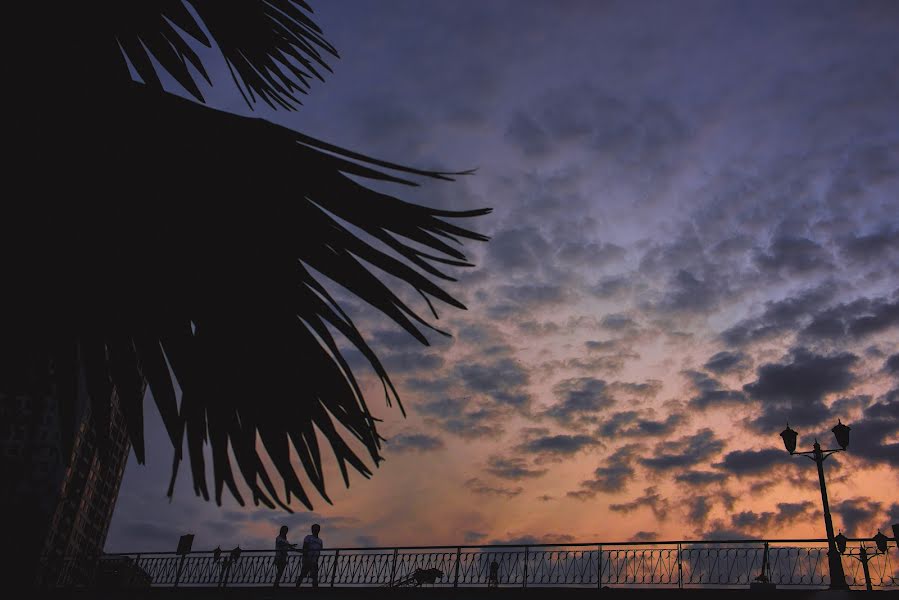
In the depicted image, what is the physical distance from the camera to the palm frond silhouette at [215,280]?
5.17ft

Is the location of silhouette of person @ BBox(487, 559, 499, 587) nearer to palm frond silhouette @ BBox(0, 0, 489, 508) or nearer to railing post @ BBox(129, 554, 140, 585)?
railing post @ BBox(129, 554, 140, 585)

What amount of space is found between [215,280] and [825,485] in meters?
14.8

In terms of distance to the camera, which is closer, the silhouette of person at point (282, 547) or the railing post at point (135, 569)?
the silhouette of person at point (282, 547)

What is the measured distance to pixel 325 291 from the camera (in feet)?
5.67

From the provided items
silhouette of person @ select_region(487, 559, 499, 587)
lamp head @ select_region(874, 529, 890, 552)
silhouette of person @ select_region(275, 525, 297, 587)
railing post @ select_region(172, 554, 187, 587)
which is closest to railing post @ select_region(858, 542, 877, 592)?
lamp head @ select_region(874, 529, 890, 552)

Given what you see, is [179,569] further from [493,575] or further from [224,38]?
[224,38]

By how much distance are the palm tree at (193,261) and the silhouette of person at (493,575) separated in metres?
13.6

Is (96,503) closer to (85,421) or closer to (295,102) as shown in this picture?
(85,421)

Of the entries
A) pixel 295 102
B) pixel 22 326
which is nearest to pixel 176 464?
pixel 22 326

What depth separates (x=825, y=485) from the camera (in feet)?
44.0

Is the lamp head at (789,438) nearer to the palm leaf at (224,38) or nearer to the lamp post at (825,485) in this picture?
the lamp post at (825,485)

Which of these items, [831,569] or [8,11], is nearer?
[8,11]

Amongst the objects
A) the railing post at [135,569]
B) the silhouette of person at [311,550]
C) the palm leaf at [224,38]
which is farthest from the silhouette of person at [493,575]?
the palm leaf at [224,38]

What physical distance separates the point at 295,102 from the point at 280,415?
1.64m
